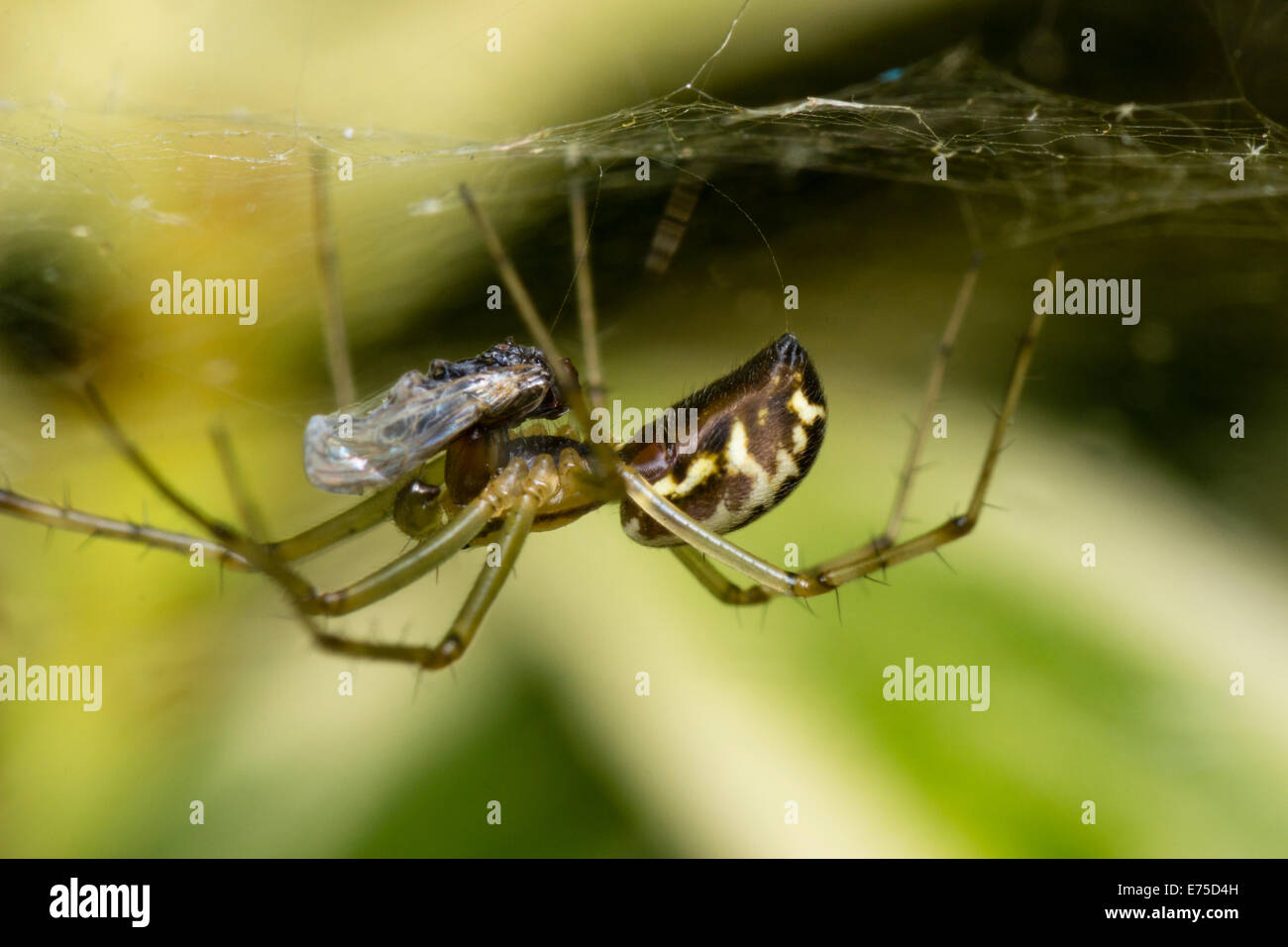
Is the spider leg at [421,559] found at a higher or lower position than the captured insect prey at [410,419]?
lower

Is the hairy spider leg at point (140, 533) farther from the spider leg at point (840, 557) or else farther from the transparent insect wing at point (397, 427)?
the spider leg at point (840, 557)

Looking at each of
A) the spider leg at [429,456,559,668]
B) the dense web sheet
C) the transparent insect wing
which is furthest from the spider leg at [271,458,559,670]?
the dense web sheet

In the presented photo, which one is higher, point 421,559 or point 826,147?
point 826,147

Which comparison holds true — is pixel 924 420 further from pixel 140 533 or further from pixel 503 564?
pixel 140 533

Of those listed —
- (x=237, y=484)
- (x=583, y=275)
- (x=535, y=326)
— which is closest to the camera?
(x=237, y=484)

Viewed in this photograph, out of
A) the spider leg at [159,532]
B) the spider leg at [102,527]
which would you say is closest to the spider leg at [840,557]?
the spider leg at [159,532]

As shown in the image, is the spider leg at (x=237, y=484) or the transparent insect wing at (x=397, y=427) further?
the transparent insect wing at (x=397, y=427)

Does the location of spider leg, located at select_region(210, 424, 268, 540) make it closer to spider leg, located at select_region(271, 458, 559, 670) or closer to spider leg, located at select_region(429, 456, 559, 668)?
spider leg, located at select_region(271, 458, 559, 670)

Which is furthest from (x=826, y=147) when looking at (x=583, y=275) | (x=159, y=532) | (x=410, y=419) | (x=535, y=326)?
(x=159, y=532)
